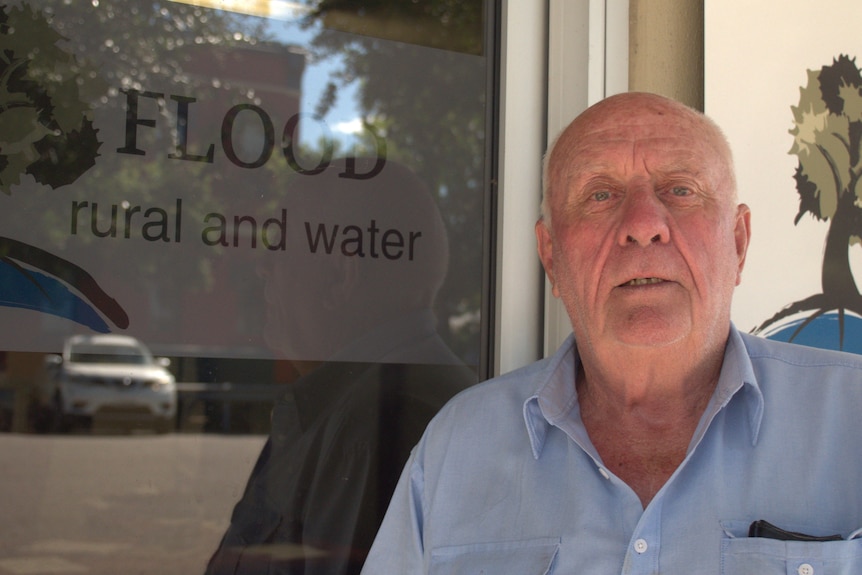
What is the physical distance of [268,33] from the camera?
6.43 ft

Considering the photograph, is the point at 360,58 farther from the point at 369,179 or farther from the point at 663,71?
the point at 663,71

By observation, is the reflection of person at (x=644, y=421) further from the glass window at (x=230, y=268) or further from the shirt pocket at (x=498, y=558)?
the glass window at (x=230, y=268)

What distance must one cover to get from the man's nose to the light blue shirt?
24cm

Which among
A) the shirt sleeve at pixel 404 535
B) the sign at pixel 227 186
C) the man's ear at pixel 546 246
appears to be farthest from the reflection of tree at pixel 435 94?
the shirt sleeve at pixel 404 535

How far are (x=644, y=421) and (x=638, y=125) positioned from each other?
0.56 m

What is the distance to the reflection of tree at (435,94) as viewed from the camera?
2.01m

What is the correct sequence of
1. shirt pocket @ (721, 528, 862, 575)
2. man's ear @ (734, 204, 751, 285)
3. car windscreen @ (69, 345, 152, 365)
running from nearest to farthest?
1. shirt pocket @ (721, 528, 862, 575)
2. man's ear @ (734, 204, 751, 285)
3. car windscreen @ (69, 345, 152, 365)

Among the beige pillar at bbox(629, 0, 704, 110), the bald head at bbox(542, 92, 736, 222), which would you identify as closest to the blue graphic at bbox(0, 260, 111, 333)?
the bald head at bbox(542, 92, 736, 222)

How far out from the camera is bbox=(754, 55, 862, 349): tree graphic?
6.91 ft

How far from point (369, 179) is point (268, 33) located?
404 mm

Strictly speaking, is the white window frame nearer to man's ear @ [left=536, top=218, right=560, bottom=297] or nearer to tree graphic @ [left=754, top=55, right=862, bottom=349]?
man's ear @ [left=536, top=218, right=560, bottom=297]

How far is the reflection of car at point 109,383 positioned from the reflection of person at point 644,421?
1.88ft

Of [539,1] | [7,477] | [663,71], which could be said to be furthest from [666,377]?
[7,477]

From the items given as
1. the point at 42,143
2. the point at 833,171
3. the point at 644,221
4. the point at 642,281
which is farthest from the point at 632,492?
the point at 42,143
